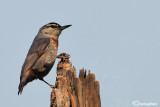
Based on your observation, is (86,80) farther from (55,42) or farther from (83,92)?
(55,42)

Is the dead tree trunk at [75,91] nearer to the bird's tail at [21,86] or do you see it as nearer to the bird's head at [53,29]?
the bird's tail at [21,86]

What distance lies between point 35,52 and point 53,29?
1530 millimetres

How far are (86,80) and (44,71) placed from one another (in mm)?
3477

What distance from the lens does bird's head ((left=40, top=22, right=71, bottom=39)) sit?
11750 mm

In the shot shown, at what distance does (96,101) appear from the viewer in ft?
23.5

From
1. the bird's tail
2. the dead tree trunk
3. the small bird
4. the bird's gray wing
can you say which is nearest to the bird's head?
the small bird

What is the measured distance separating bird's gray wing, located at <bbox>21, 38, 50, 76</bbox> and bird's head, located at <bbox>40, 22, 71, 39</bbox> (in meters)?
0.62

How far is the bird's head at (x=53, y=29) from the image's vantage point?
1175 cm

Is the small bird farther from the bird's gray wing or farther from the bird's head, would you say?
the bird's head

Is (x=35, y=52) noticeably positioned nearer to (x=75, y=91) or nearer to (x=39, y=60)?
(x=39, y=60)

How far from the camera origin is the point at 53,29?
11.8 m

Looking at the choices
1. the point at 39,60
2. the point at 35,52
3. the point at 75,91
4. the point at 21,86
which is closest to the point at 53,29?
the point at 35,52

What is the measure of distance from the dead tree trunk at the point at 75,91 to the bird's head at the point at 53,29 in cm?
402

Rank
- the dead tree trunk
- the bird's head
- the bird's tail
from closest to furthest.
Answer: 1. the dead tree trunk
2. the bird's tail
3. the bird's head
